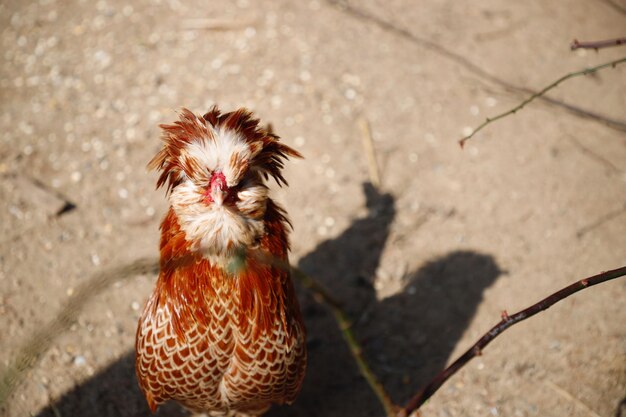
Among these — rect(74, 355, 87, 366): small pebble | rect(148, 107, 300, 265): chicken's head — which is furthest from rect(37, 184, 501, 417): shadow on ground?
rect(148, 107, 300, 265): chicken's head

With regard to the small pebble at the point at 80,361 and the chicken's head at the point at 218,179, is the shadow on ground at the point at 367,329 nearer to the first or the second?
the small pebble at the point at 80,361

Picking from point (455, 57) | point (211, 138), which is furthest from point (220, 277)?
point (455, 57)

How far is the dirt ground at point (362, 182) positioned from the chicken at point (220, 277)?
723 mm

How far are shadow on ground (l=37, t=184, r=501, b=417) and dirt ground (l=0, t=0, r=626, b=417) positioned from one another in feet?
0.04

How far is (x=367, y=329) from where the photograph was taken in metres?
3.41

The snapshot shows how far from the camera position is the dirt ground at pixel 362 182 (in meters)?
3.17

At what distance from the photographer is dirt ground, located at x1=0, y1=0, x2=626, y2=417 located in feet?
10.4

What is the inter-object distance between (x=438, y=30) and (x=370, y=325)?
2867 millimetres

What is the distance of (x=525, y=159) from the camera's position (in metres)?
4.22

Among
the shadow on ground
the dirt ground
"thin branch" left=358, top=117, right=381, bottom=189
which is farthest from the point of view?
"thin branch" left=358, top=117, right=381, bottom=189

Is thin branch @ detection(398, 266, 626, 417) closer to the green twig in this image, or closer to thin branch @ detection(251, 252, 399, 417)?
thin branch @ detection(251, 252, 399, 417)

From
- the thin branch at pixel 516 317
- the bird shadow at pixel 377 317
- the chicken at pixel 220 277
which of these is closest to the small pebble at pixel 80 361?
the chicken at pixel 220 277

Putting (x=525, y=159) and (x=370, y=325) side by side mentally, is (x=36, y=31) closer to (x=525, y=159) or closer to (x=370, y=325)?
(x=370, y=325)

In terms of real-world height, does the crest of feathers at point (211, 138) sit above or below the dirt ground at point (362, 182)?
above
